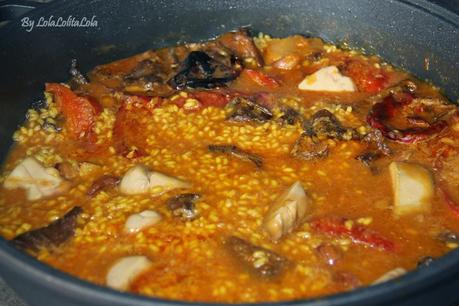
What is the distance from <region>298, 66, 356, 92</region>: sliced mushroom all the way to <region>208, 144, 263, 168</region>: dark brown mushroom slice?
110 centimetres

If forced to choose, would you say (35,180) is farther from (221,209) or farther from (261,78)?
(261,78)

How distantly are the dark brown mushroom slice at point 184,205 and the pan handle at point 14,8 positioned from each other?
231 centimetres

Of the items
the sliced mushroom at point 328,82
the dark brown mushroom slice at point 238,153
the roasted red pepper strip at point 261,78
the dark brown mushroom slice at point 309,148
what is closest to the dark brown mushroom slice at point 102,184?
the dark brown mushroom slice at point 238,153

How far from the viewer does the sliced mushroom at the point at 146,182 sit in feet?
14.0

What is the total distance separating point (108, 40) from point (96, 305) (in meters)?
3.64

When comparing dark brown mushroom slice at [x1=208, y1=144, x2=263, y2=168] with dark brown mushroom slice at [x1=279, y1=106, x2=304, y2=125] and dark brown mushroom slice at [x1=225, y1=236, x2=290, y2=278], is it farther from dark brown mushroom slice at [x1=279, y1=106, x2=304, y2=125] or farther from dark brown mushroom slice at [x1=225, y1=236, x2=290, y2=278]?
dark brown mushroom slice at [x1=225, y1=236, x2=290, y2=278]

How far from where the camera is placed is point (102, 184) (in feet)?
14.4

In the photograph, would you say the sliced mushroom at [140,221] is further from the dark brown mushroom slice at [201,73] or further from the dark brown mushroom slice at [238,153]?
the dark brown mushroom slice at [201,73]

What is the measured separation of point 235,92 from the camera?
5.42 m

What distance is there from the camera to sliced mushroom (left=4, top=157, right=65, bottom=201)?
173 inches

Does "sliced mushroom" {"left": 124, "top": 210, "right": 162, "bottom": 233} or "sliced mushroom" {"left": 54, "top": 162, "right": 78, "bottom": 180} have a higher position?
"sliced mushroom" {"left": 54, "top": 162, "right": 78, "bottom": 180}

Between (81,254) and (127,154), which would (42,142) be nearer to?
(127,154)

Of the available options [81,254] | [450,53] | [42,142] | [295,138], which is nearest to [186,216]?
[81,254]

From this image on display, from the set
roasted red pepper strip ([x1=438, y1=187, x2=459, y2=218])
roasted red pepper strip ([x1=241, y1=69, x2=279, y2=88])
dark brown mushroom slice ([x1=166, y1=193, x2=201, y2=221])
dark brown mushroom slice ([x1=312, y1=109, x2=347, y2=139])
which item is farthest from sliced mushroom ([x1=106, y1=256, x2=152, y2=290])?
roasted red pepper strip ([x1=241, y1=69, x2=279, y2=88])
